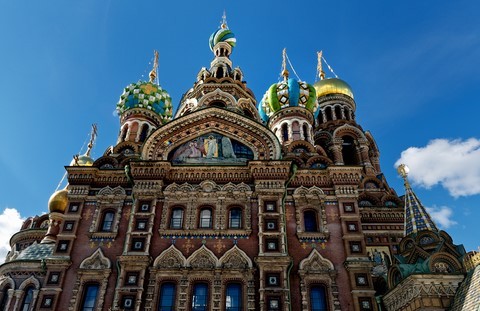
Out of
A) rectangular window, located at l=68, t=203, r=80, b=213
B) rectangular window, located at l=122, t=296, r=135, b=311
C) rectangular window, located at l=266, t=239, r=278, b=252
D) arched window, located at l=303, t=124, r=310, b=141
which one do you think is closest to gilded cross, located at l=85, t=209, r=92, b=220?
rectangular window, located at l=68, t=203, r=80, b=213

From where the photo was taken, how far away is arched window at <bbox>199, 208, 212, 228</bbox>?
1435 centimetres

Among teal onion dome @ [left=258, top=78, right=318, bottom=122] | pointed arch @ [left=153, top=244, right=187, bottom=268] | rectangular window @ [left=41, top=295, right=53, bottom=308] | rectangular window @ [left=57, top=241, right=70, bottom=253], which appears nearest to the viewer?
rectangular window @ [left=41, top=295, right=53, bottom=308]

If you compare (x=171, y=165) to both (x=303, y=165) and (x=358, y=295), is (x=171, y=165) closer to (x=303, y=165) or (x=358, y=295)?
(x=303, y=165)

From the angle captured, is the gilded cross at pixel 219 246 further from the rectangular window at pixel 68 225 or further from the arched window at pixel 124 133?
the arched window at pixel 124 133

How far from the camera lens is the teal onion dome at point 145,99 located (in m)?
24.1

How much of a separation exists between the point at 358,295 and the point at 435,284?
2164 millimetres

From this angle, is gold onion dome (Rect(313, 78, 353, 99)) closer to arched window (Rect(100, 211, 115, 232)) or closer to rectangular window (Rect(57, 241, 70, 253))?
arched window (Rect(100, 211, 115, 232))

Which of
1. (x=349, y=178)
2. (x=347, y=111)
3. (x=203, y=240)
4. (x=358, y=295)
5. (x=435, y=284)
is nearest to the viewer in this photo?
(x=435, y=284)

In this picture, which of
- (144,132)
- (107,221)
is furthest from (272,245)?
(144,132)

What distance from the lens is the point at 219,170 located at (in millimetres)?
15289

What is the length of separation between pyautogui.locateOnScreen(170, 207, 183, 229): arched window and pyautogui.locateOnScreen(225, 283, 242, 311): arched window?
A: 8.65ft

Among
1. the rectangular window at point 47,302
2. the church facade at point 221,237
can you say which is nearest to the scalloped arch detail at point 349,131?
the church facade at point 221,237

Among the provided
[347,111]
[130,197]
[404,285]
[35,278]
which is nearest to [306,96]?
[347,111]

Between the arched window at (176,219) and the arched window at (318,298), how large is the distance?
15.2ft
